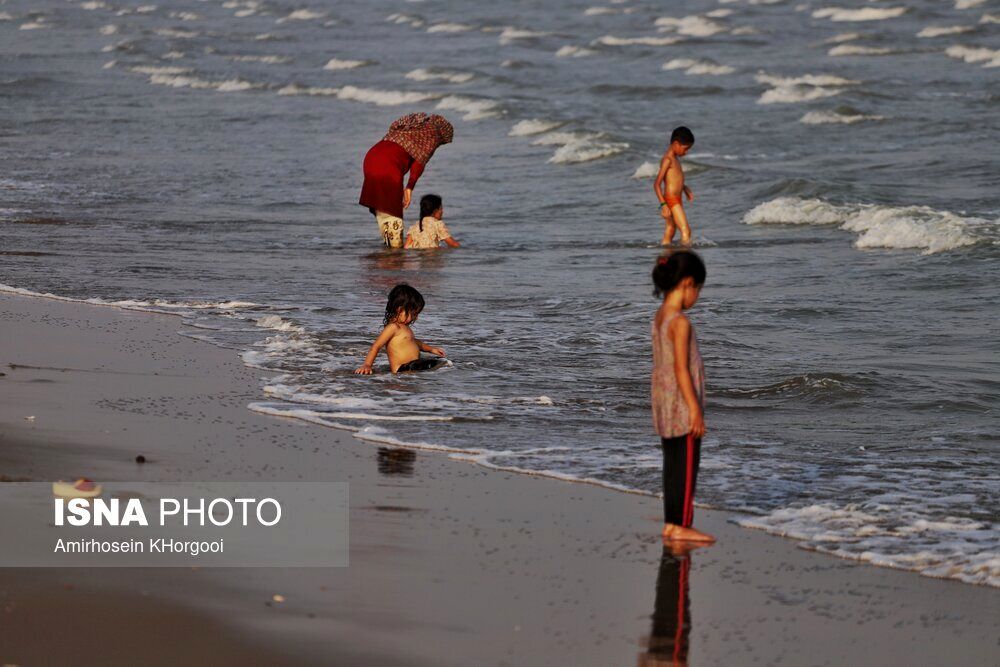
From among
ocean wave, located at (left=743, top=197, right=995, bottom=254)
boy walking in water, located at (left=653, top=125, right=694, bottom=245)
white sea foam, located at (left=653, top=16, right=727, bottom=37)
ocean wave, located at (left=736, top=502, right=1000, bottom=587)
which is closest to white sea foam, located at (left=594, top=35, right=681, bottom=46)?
white sea foam, located at (left=653, top=16, right=727, bottom=37)

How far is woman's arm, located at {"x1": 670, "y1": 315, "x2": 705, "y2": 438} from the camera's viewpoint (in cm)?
531

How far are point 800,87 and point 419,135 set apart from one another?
1945cm

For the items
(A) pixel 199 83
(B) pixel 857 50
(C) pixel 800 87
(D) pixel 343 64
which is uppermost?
(D) pixel 343 64

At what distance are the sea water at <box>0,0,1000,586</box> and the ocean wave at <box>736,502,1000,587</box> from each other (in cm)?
2

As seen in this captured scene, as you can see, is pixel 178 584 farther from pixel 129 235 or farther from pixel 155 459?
pixel 129 235

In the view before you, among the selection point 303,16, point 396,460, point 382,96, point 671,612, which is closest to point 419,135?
point 396,460

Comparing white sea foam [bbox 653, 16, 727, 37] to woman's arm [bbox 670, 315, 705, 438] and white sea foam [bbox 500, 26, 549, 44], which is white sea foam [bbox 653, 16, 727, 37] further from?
woman's arm [bbox 670, 315, 705, 438]

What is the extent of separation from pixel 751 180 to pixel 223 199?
6.61 metres

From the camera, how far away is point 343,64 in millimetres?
43000

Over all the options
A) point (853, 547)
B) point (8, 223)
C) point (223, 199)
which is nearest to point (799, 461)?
point (853, 547)

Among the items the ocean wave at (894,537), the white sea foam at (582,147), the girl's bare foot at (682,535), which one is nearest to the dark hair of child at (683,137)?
the white sea foam at (582,147)

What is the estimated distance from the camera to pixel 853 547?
544cm

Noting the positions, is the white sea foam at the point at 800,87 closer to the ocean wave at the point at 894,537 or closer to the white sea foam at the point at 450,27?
the white sea foam at the point at 450,27

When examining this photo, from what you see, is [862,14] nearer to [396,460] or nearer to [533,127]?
[533,127]
